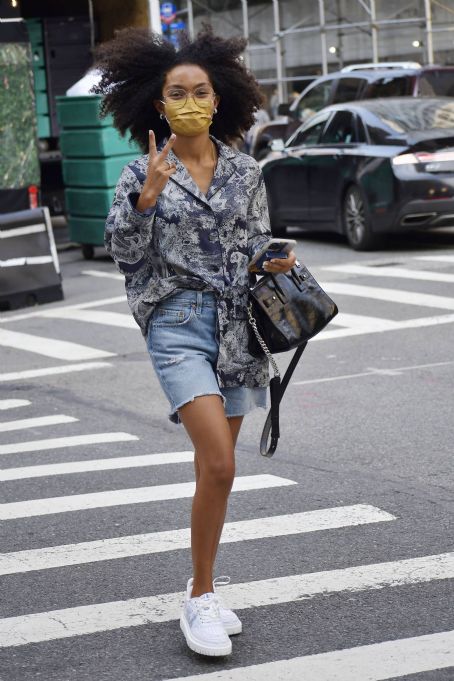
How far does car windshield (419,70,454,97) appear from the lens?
18.8 m

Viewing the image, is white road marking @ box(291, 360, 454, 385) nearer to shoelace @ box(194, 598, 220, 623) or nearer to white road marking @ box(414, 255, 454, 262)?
shoelace @ box(194, 598, 220, 623)

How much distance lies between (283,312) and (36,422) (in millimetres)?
4295

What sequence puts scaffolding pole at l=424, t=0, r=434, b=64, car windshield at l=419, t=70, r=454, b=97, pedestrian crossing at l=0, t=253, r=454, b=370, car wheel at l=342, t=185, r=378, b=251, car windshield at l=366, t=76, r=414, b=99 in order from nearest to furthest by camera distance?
pedestrian crossing at l=0, t=253, r=454, b=370 < car wheel at l=342, t=185, r=378, b=251 < car windshield at l=419, t=70, r=454, b=97 < car windshield at l=366, t=76, r=414, b=99 < scaffolding pole at l=424, t=0, r=434, b=64

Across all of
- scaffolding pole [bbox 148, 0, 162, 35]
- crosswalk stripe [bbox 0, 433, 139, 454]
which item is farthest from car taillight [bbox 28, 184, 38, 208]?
crosswalk stripe [bbox 0, 433, 139, 454]

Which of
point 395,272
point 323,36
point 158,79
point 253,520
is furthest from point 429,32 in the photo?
point 158,79

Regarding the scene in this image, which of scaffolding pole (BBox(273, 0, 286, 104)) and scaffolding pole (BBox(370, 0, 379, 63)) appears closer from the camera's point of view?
scaffolding pole (BBox(370, 0, 379, 63))

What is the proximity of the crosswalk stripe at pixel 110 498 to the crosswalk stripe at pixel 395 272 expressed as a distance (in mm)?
7241

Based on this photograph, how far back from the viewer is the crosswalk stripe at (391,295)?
1263cm

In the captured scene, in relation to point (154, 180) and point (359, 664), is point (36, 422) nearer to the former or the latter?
point (154, 180)

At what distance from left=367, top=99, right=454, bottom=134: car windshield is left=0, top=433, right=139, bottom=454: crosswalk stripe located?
8.72 m

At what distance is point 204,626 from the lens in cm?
454

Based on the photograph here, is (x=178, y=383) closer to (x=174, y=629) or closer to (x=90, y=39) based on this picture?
(x=174, y=629)

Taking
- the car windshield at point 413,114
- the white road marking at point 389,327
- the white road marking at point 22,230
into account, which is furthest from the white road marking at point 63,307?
the car windshield at point 413,114

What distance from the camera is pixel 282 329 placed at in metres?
4.68
